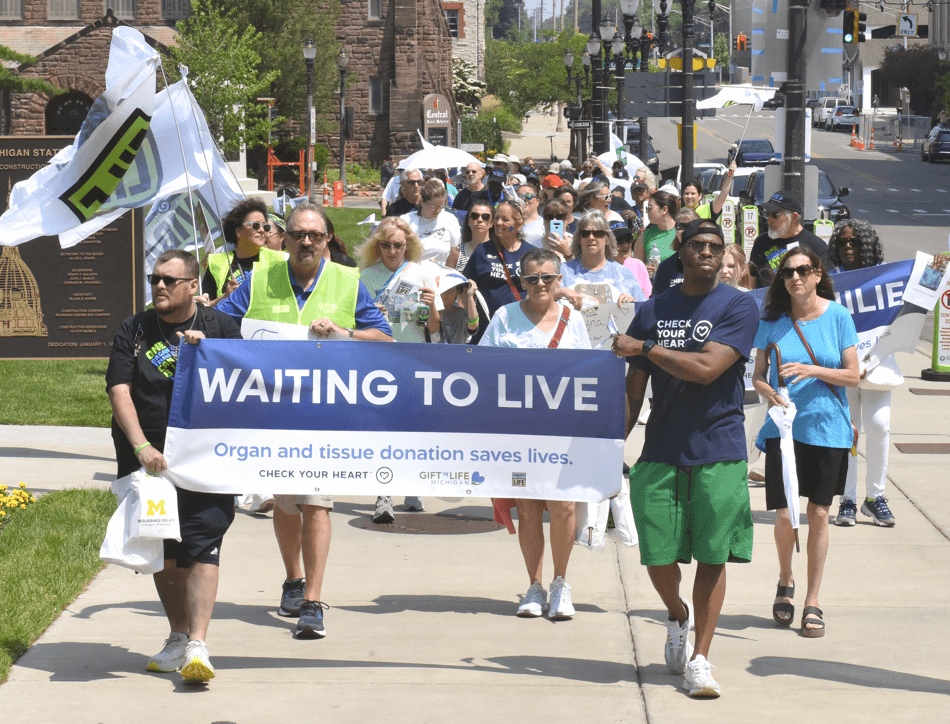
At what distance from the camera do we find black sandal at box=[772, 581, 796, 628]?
6656 millimetres

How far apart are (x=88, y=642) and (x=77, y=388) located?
26.1 feet

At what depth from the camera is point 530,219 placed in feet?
39.7

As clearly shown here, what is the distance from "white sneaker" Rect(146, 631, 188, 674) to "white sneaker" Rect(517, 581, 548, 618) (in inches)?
68.1

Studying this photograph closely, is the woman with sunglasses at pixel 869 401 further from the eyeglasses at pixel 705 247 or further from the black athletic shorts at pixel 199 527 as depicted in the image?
the black athletic shorts at pixel 199 527

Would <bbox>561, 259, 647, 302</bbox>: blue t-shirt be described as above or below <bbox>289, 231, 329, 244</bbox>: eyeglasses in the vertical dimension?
below

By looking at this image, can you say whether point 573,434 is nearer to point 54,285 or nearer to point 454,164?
point 54,285

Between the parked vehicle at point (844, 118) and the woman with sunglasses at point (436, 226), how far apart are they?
Answer: 75.7 metres

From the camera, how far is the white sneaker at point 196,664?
219 inches

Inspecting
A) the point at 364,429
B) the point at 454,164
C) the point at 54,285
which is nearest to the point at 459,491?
the point at 364,429

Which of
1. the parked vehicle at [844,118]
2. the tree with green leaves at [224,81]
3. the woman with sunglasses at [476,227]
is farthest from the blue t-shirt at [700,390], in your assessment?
the parked vehicle at [844,118]

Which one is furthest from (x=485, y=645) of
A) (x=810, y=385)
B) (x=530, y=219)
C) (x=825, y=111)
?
(x=825, y=111)

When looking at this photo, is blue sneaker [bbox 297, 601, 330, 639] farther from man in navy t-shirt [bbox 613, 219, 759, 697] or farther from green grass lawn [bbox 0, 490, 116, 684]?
man in navy t-shirt [bbox 613, 219, 759, 697]

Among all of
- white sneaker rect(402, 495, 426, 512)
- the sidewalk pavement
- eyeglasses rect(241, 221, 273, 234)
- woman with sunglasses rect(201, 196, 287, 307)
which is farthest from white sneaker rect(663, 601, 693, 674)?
eyeglasses rect(241, 221, 273, 234)

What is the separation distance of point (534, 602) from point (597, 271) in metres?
2.63
